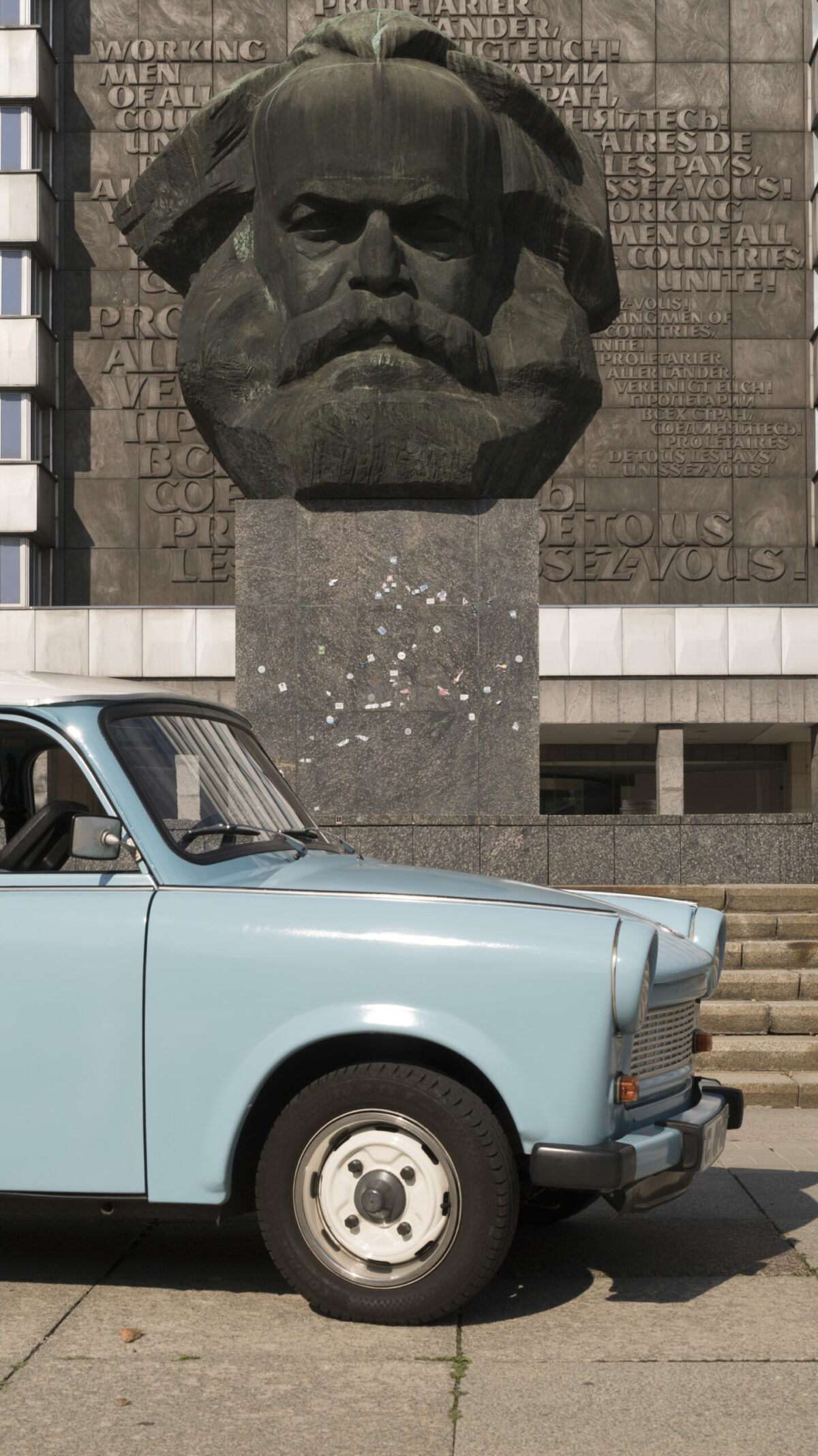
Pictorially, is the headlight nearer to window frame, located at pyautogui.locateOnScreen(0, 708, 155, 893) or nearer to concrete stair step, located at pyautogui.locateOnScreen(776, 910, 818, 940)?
window frame, located at pyautogui.locateOnScreen(0, 708, 155, 893)

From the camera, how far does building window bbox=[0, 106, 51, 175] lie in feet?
131

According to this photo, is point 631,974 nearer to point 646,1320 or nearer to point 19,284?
point 646,1320

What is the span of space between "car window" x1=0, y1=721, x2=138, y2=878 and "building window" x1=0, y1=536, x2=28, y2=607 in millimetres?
35737

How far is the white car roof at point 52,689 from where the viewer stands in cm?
475

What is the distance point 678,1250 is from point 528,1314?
37.4 inches

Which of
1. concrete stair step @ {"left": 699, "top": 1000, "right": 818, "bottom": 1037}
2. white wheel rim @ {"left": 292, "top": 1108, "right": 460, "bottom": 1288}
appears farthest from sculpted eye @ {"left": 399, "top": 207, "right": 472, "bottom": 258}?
white wheel rim @ {"left": 292, "top": 1108, "right": 460, "bottom": 1288}

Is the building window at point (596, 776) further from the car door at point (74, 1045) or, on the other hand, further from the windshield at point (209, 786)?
the car door at point (74, 1045)

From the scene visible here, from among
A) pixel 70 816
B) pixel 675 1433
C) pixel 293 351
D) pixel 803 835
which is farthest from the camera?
pixel 293 351

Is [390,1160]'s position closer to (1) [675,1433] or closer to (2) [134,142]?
(1) [675,1433]

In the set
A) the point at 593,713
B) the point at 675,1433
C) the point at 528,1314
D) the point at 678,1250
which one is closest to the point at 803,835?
the point at 678,1250

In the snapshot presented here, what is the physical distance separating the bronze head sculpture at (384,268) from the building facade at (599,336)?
2716 centimetres

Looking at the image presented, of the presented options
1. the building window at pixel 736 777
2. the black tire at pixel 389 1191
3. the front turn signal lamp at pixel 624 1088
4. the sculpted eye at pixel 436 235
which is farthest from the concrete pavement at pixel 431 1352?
the building window at pixel 736 777

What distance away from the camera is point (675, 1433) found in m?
3.47

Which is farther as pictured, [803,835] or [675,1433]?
[803,835]
